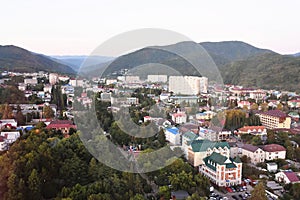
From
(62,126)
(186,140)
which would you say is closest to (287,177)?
(186,140)

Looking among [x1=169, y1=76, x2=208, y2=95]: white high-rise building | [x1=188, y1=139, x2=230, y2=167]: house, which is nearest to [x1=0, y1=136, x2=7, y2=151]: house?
[x1=188, y1=139, x2=230, y2=167]: house

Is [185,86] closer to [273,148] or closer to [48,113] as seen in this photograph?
[48,113]

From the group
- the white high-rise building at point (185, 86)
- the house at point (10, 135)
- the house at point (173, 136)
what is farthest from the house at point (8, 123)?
the white high-rise building at point (185, 86)

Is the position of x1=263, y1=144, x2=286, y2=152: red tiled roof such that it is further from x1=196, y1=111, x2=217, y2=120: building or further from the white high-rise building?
the white high-rise building

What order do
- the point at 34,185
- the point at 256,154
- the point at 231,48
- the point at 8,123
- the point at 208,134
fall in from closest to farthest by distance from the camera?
the point at 34,185 → the point at 256,154 → the point at 208,134 → the point at 8,123 → the point at 231,48

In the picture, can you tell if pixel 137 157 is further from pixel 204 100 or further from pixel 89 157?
pixel 204 100

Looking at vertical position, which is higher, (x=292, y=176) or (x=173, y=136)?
(x=173, y=136)
